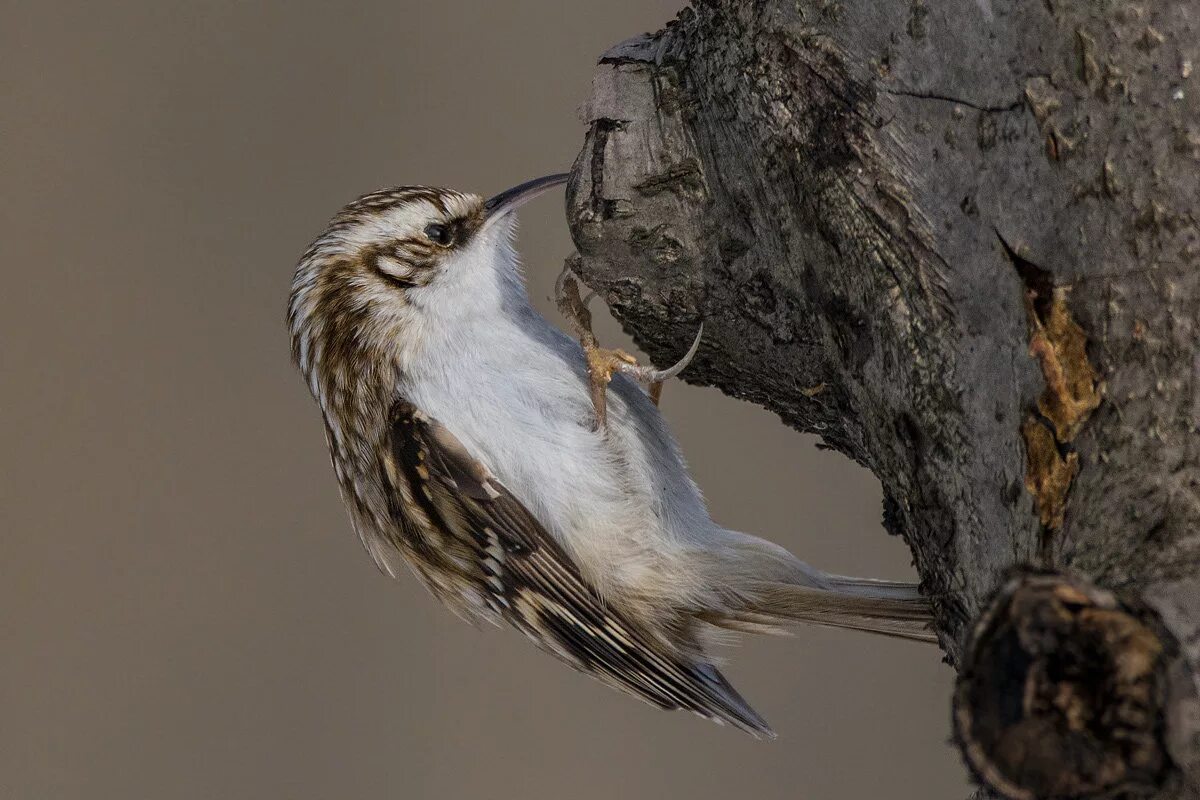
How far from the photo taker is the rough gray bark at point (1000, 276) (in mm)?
720

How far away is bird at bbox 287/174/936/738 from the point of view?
5.65ft

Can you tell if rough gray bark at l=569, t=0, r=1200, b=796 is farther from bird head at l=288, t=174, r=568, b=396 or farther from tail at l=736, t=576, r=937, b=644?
bird head at l=288, t=174, r=568, b=396

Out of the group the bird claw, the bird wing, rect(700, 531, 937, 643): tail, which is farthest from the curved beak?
rect(700, 531, 937, 643): tail

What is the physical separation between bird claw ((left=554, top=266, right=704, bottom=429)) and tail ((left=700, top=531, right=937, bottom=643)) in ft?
0.89

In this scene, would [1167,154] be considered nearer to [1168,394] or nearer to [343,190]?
[1168,394]

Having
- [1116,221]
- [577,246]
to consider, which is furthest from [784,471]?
[1116,221]

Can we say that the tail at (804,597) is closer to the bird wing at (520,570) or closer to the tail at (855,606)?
the tail at (855,606)

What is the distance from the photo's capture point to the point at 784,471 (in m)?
3.06

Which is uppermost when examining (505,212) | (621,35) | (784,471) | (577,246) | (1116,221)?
(621,35)

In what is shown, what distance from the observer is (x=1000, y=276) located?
1.01 m

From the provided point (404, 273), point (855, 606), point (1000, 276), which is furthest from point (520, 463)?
point (1000, 276)

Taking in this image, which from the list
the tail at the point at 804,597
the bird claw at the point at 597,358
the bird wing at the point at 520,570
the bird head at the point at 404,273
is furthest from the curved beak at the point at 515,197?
the tail at the point at 804,597

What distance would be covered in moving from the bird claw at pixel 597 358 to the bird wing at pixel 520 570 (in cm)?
20

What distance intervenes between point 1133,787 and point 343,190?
106 inches
